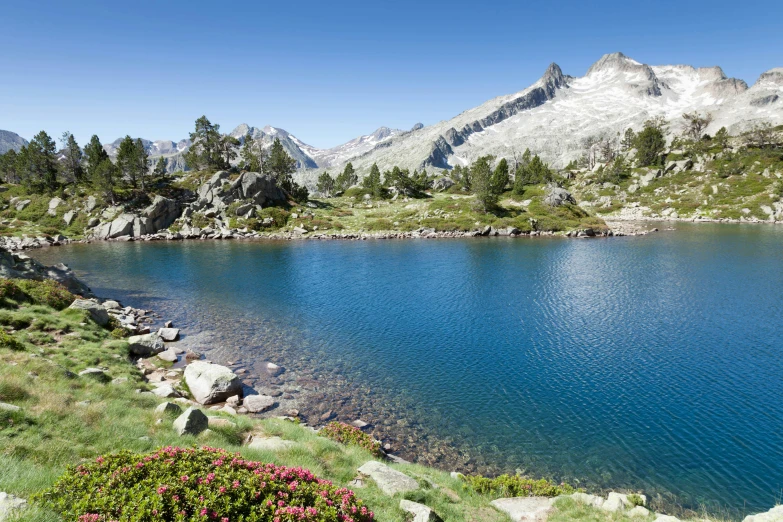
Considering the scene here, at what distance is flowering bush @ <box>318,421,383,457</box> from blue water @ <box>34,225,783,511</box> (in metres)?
3.94

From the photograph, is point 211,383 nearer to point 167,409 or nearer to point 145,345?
point 167,409

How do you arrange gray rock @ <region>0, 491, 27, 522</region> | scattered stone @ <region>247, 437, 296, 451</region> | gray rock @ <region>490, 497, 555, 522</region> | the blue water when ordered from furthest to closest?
the blue water
scattered stone @ <region>247, 437, 296, 451</region>
gray rock @ <region>490, 497, 555, 522</region>
gray rock @ <region>0, 491, 27, 522</region>

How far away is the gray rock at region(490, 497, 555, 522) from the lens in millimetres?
16047

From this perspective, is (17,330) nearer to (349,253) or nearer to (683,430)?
(683,430)

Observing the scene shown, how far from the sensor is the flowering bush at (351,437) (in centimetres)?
2180

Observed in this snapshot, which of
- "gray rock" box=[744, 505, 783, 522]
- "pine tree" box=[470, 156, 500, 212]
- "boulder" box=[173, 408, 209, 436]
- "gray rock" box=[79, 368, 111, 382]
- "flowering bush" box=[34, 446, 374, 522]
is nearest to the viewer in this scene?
"flowering bush" box=[34, 446, 374, 522]

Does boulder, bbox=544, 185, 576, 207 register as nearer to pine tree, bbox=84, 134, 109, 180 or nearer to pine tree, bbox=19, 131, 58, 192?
pine tree, bbox=84, 134, 109, 180

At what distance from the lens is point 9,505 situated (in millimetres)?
8383

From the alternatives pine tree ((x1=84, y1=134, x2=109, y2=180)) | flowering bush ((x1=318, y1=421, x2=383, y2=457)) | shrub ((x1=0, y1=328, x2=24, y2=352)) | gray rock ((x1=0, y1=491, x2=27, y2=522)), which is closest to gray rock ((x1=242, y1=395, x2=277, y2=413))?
flowering bush ((x1=318, y1=421, x2=383, y2=457))

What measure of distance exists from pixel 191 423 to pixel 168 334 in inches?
1160

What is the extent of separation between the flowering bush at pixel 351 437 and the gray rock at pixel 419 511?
7729 mm

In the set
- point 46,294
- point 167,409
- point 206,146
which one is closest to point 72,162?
point 206,146

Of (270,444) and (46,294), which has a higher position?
(46,294)

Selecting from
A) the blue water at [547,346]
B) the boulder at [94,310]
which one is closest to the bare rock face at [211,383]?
the blue water at [547,346]
